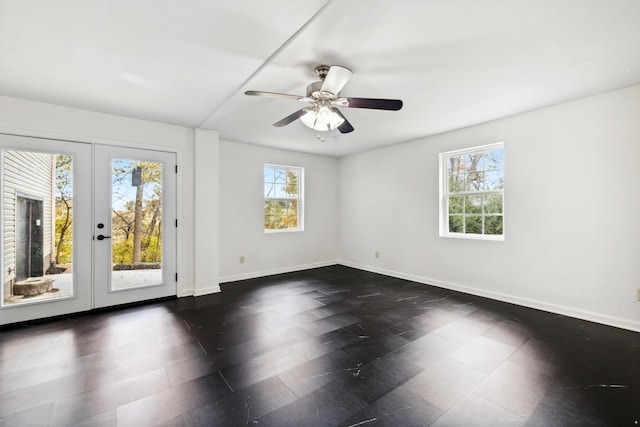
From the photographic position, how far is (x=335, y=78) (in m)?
2.16

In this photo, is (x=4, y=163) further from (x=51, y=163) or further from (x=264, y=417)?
(x=264, y=417)

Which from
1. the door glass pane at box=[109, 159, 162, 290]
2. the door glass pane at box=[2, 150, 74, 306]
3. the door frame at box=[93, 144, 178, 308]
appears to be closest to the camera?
the door glass pane at box=[2, 150, 74, 306]

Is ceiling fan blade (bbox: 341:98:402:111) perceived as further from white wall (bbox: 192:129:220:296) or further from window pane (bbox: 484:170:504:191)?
white wall (bbox: 192:129:220:296)

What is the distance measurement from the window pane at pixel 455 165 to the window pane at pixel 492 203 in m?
0.59

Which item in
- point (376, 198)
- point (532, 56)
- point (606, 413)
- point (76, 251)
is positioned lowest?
point (606, 413)

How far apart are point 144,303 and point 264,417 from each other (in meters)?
2.87

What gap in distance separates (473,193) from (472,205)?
0.18 m

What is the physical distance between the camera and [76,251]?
3.32 metres

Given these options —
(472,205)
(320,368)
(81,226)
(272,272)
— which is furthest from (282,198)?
(320,368)

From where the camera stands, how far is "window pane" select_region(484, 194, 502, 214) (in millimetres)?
3867

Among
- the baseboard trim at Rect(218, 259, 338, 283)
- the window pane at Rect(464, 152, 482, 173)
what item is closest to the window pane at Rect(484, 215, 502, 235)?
the window pane at Rect(464, 152, 482, 173)

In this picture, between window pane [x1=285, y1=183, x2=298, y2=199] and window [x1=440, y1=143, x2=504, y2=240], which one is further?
window pane [x1=285, y1=183, x2=298, y2=199]

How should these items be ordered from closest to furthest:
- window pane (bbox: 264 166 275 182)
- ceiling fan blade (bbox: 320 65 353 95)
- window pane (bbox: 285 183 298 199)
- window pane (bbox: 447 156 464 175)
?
ceiling fan blade (bbox: 320 65 353 95) → window pane (bbox: 447 156 464 175) → window pane (bbox: 264 166 275 182) → window pane (bbox: 285 183 298 199)

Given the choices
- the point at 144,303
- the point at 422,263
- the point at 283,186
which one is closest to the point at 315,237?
the point at 283,186
